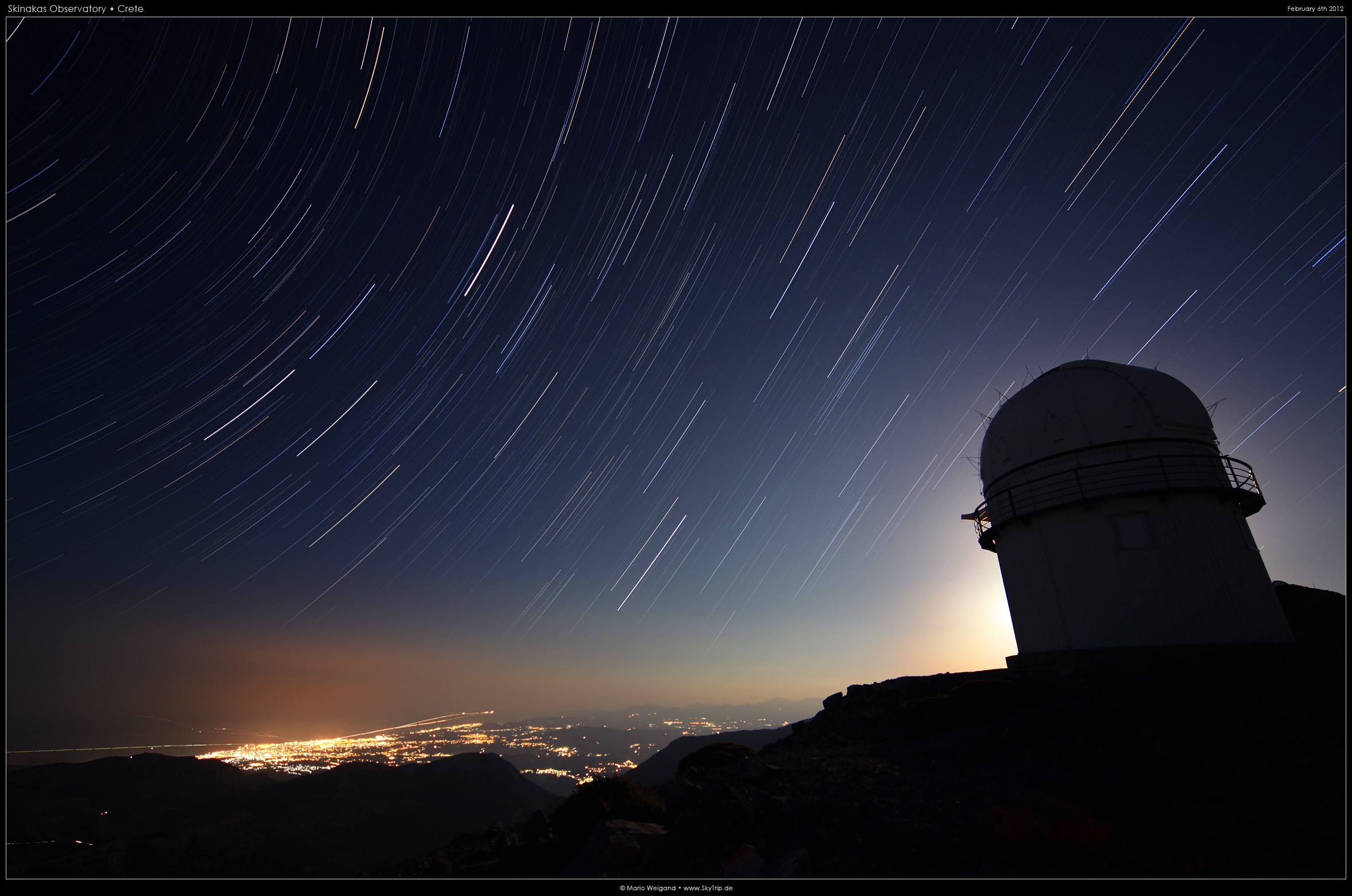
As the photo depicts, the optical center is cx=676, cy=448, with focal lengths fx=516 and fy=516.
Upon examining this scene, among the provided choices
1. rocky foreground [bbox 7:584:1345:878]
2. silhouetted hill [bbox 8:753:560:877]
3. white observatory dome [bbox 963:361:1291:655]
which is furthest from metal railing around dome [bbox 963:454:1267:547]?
silhouetted hill [bbox 8:753:560:877]

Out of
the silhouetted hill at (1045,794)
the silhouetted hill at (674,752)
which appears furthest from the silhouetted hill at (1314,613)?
the silhouetted hill at (674,752)

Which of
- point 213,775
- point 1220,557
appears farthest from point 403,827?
point 1220,557

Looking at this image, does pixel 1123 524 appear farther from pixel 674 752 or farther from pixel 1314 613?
pixel 674 752

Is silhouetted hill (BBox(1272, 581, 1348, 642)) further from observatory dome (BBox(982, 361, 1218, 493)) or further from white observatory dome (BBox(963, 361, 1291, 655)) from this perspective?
observatory dome (BBox(982, 361, 1218, 493))

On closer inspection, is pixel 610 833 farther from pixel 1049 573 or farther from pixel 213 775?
pixel 213 775

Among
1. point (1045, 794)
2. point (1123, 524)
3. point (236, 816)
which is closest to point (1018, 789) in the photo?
point (1045, 794)

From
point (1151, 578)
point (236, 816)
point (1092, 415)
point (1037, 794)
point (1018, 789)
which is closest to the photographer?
point (1037, 794)
